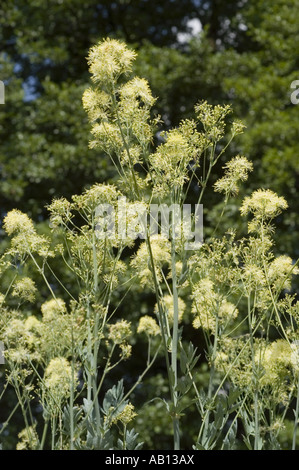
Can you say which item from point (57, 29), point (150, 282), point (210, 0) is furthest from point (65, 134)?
point (150, 282)

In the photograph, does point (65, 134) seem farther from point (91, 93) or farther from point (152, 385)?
point (91, 93)

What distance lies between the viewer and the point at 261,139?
682cm

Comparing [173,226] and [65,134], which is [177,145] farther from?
[65,134]

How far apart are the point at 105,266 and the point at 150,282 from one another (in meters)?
0.43

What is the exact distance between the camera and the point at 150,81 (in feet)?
23.1

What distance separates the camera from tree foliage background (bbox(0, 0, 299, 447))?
6762 millimetres

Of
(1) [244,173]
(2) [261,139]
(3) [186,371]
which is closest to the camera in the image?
(3) [186,371]

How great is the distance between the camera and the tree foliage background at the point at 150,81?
266 inches

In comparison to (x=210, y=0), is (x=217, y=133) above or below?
below

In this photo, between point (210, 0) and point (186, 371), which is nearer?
point (186, 371)
